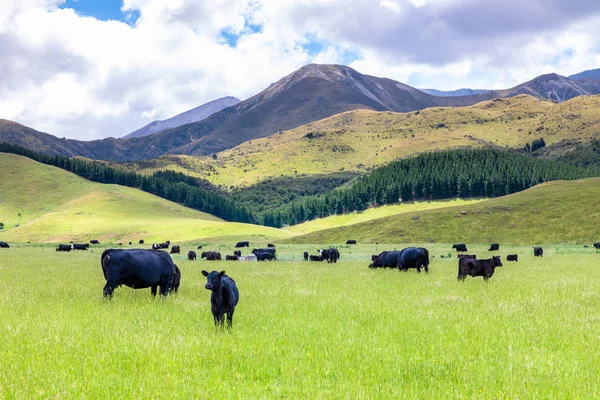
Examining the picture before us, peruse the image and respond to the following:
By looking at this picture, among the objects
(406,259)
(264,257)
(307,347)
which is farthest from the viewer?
(264,257)

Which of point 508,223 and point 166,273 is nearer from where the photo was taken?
point 166,273

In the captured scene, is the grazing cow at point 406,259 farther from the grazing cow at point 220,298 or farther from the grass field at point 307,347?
the grazing cow at point 220,298

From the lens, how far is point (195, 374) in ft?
27.8

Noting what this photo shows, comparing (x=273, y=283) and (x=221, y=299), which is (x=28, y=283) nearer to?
(x=273, y=283)

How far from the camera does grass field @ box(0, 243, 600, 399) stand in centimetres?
779

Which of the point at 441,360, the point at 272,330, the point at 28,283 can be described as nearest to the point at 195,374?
the point at 272,330

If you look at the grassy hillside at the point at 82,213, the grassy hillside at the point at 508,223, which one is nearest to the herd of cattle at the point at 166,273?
the grassy hillside at the point at 508,223

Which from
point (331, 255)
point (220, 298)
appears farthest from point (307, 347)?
point (331, 255)

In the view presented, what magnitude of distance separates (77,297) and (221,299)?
28.2ft

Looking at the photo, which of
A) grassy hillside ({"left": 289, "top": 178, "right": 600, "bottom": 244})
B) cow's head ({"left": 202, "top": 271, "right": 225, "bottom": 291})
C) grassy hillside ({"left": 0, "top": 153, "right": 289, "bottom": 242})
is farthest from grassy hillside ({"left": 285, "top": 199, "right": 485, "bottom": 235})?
cow's head ({"left": 202, "top": 271, "right": 225, "bottom": 291})

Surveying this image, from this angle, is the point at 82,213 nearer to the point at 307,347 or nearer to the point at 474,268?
the point at 474,268

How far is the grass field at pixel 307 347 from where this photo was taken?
7.79 m

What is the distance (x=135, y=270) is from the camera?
693 inches

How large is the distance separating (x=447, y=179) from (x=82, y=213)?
5028 inches
